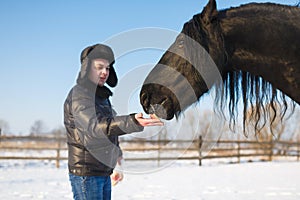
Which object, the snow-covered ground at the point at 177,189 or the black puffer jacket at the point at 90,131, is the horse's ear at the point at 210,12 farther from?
the snow-covered ground at the point at 177,189

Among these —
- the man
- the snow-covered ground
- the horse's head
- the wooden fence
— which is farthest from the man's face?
the wooden fence

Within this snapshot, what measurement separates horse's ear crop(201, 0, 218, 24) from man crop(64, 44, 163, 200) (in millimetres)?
679

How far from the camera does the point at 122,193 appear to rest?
658cm

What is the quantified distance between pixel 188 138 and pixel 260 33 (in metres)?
0.92

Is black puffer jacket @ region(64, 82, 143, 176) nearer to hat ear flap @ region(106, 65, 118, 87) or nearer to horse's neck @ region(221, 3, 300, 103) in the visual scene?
hat ear flap @ region(106, 65, 118, 87)

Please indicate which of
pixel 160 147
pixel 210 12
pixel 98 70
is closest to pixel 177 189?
pixel 160 147

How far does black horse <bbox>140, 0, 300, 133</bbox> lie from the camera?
7.36 ft

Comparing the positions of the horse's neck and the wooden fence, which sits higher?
the horse's neck

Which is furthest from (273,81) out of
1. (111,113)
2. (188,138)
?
(111,113)

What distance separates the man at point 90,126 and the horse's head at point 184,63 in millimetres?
318

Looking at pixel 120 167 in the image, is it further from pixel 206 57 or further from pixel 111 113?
pixel 206 57

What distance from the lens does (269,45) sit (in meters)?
2.30

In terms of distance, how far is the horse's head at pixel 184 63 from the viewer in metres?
2.23

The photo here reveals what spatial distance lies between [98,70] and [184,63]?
1.91 feet
